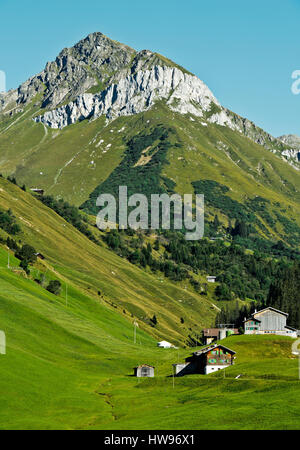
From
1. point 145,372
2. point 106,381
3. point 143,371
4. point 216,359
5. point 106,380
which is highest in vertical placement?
point 216,359

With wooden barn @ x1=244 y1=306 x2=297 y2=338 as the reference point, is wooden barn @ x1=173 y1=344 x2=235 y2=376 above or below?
below

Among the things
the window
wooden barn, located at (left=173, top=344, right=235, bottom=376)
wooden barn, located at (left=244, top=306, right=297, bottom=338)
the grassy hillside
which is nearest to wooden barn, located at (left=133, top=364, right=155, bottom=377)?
the window

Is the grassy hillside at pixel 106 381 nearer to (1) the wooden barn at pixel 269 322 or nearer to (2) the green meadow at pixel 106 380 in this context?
(2) the green meadow at pixel 106 380

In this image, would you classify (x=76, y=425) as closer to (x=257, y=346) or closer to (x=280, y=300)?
(x=257, y=346)

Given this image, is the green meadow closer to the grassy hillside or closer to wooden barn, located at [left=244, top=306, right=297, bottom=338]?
the grassy hillside

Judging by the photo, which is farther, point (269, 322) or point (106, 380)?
point (269, 322)

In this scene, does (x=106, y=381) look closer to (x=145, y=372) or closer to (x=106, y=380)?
(x=106, y=380)

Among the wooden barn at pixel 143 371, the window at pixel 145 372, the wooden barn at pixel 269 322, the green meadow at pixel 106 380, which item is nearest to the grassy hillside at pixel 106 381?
the green meadow at pixel 106 380

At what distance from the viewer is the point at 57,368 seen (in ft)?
339

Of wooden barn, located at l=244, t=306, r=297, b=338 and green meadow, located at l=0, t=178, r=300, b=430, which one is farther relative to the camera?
wooden barn, located at l=244, t=306, r=297, b=338

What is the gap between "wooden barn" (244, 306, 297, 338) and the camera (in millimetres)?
156000

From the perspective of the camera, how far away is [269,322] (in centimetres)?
15712

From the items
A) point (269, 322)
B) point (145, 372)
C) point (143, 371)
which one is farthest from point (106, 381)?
point (269, 322)
